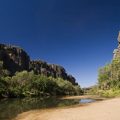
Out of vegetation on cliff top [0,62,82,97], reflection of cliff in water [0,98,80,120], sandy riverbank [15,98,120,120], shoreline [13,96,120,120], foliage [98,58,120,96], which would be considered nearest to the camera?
sandy riverbank [15,98,120,120]

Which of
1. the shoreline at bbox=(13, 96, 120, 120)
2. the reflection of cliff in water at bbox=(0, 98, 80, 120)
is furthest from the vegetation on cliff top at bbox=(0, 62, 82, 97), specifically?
the shoreline at bbox=(13, 96, 120, 120)

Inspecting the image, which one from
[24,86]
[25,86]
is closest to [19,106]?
[24,86]

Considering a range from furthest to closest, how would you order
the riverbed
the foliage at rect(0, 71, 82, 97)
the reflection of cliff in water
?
the foliage at rect(0, 71, 82, 97) < the riverbed < the reflection of cliff in water

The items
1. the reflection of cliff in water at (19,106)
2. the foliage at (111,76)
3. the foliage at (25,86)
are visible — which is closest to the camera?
the reflection of cliff in water at (19,106)

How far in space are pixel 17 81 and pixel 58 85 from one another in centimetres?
5206

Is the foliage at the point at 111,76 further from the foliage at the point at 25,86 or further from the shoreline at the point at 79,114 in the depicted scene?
the shoreline at the point at 79,114

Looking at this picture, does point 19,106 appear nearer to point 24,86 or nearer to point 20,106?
point 20,106

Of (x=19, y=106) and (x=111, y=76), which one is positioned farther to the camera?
(x=111, y=76)

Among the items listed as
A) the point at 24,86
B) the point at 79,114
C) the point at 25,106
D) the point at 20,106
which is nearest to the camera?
the point at 79,114

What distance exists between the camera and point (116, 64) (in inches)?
4653

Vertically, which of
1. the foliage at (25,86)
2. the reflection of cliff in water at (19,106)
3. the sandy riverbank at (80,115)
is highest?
the foliage at (25,86)

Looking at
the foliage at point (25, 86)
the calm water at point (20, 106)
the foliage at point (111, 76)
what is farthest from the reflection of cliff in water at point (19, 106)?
the foliage at point (111, 76)

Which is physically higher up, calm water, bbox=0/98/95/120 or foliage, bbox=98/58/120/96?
foliage, bbox=98/58/120/96

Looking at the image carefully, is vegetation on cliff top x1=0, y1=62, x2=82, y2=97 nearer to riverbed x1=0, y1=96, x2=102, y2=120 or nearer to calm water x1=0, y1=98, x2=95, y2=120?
riverbed x1=0, y1=96, x2=102, y2=120
